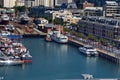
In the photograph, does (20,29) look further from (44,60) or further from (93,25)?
(44,60)

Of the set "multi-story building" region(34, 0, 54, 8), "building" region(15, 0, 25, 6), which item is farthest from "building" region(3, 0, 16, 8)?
"multi-story building" region(34, 0, 54, 8)

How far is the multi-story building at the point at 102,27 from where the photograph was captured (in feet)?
59.7

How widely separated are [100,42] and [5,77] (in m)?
6.51

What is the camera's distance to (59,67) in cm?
1332

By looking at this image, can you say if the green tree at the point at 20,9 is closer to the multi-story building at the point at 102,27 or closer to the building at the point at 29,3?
the building at the point at 29,3

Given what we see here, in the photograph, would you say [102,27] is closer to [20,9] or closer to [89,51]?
[89,51]

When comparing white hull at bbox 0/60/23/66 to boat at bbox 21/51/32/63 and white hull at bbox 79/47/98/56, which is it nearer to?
boat at bbox 21/51/32/63

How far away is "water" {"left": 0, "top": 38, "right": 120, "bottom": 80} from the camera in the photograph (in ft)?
39.6

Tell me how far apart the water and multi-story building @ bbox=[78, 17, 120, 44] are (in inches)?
72.0

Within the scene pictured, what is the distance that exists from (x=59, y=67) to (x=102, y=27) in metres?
6.36

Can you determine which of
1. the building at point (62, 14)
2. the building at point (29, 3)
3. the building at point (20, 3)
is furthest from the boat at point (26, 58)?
the building at point (20, 3)

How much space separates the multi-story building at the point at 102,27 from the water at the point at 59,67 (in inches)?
72.0

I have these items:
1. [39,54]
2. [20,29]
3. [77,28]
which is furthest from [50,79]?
[20,29]

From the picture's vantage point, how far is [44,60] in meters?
14.5
